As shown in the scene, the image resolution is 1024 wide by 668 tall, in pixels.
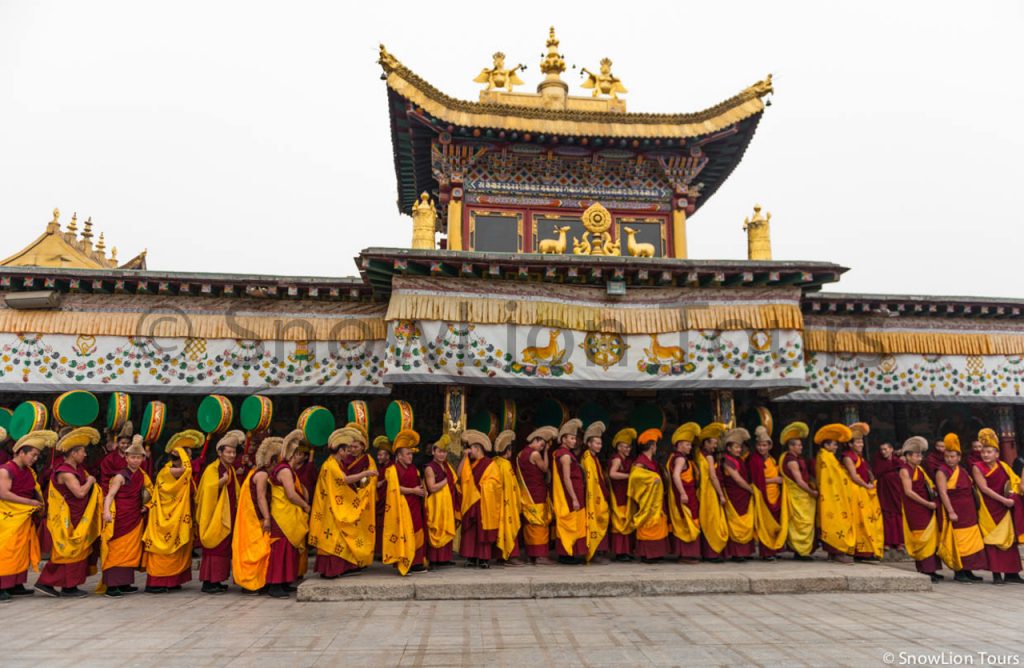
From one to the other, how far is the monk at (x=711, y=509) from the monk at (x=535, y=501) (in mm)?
1870

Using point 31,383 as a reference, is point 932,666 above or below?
below

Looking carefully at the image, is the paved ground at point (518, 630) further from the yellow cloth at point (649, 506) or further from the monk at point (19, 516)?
the yellow cloth at point (649, 506)

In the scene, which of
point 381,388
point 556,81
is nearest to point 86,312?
point 381,388

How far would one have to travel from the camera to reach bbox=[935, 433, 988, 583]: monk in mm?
7035

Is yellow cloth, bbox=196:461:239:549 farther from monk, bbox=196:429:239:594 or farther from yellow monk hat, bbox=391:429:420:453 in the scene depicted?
yellow monk hat, bbox=391:429:420:453

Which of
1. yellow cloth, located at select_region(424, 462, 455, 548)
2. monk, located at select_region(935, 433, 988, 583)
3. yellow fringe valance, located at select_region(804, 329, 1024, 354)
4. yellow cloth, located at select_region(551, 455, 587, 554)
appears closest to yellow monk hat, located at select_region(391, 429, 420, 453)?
yellow cloth, located at select_region(424, 462, 455, 548)

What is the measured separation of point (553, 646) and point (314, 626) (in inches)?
75.6

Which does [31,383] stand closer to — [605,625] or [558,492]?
[558,492]

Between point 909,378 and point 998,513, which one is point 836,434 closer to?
point 998,513

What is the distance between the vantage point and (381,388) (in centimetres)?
944

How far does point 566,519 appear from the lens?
7.49 meters

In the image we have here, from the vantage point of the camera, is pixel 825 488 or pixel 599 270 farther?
pixel 599 270

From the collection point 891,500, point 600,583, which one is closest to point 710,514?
point 600,583

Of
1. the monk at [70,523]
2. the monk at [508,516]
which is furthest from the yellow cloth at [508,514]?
the monk at [70,523]
